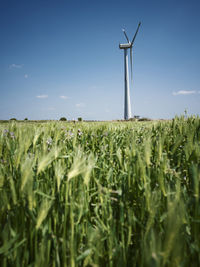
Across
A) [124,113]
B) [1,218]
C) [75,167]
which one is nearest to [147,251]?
[75,167]

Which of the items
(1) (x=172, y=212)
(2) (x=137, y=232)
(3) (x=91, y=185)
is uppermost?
(1) (x=172, y=212)

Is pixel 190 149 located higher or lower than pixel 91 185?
higher

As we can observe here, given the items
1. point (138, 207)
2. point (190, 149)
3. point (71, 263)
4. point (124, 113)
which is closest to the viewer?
point (71, 263)

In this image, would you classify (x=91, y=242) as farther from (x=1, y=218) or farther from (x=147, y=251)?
(x=1, y=218)

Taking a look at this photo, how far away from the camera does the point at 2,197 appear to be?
26.6 inches

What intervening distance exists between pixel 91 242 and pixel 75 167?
26cm

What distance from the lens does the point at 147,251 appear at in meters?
0.44

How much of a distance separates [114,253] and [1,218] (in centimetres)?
49

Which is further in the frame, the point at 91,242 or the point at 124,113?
the point at 124,113

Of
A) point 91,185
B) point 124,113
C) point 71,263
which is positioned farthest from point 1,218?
point 124,113

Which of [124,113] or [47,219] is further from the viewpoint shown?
[124,113]

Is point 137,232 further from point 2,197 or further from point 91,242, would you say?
point 2,197

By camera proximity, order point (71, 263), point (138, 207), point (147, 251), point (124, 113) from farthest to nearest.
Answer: point (124, 113), point (138, 207), point (71, 263), point (147, 251)

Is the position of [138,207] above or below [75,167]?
below
